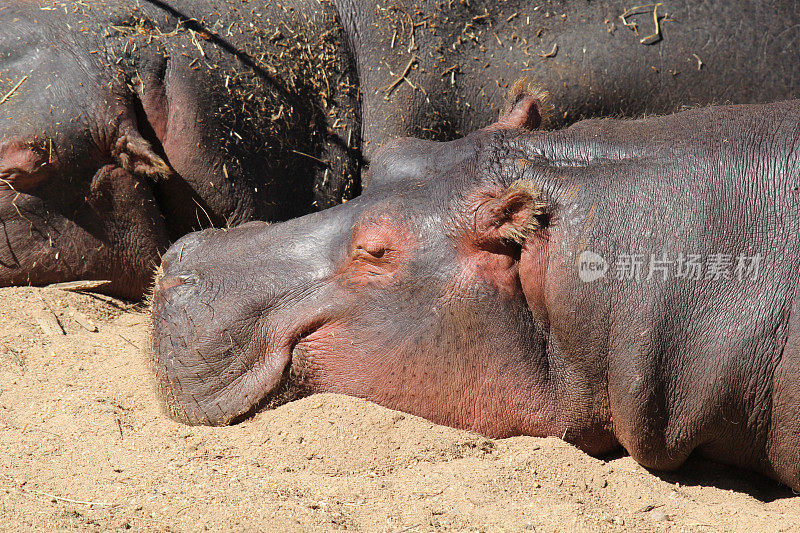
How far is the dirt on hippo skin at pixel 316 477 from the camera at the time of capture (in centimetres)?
278

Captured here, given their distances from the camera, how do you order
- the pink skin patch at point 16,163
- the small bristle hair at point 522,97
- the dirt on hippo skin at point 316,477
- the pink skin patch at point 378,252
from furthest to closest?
the pink skin patch at point 16,163 → the small bristle hair at point 522,97 → the pink skin patch at point 378,252 → the dirt on hippo skin at point 316,477

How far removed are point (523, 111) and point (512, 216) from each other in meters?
0.78

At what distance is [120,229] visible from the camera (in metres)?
4.77

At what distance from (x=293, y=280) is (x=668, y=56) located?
2999 mm

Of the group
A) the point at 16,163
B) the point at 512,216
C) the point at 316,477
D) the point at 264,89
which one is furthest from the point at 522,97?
the point at 16,163

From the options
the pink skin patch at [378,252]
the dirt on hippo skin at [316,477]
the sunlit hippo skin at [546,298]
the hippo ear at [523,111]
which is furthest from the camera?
the hippo ear at [523,111]

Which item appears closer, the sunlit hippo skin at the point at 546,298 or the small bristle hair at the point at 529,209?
the sunlit hippo skin at the point at 546,298

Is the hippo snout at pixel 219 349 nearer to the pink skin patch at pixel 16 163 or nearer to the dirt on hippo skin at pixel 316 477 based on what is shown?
the dirt on hippo skin at pixel 316 477

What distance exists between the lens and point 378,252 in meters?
3.48

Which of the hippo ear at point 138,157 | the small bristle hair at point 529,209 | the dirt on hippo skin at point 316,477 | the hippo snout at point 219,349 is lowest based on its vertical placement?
the dirt on hippo skin at point 316,477

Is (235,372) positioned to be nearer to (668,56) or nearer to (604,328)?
(604,328)

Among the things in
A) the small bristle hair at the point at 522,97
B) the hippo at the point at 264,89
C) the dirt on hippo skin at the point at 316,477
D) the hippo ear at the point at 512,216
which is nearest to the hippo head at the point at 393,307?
the hippo ear at the point at 512,216

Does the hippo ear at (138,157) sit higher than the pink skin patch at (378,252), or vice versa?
the hippo ear at (138,157)

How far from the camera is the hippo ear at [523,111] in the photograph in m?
3.88
